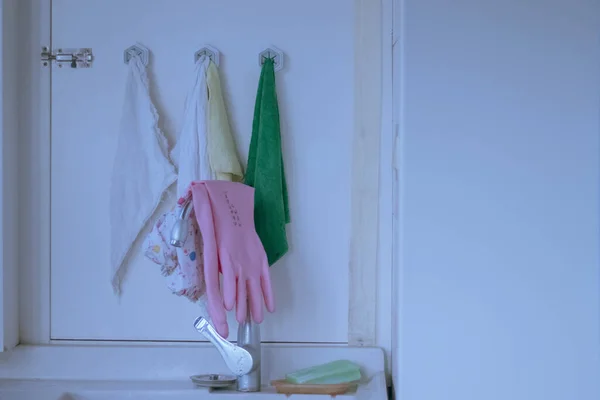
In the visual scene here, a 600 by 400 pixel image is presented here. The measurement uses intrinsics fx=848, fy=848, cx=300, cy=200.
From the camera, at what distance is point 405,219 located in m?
1.52

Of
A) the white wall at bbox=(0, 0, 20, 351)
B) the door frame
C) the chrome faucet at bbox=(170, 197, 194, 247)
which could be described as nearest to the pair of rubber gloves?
the chrome faucet at bbox=(170, 197, 194, 247)

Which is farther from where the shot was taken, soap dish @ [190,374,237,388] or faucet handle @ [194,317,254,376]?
soap dish @ [190,374,237,388]

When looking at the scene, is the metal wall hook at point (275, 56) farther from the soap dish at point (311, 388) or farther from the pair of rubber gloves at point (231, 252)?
the soap dish at point (311, 388)

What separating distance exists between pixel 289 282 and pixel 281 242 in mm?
130

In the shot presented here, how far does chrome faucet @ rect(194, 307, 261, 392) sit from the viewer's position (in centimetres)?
174

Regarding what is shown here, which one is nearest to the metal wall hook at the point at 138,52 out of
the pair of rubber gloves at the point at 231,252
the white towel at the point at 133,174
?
the white towel at the point at 133,174

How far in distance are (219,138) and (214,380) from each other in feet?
1.75

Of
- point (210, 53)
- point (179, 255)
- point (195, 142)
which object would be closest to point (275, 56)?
point (210, 53)

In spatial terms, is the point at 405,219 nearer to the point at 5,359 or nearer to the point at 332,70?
the point at 332,70

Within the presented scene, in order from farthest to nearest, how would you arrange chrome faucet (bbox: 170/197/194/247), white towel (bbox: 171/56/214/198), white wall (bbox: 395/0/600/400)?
white towel (bbox: 171/56/214/198) → chrome faucet (bbox: 170/197/194/247) → white wall (bbox: 395/0/600/400)

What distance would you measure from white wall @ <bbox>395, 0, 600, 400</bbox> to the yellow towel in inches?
19.6

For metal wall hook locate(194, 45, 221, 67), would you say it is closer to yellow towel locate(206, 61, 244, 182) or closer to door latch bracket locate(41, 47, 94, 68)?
yellow towel locate(206, 61, 244, 182)

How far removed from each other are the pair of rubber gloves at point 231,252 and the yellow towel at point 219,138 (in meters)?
0.08

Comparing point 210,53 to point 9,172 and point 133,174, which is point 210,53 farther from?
point 9,172
